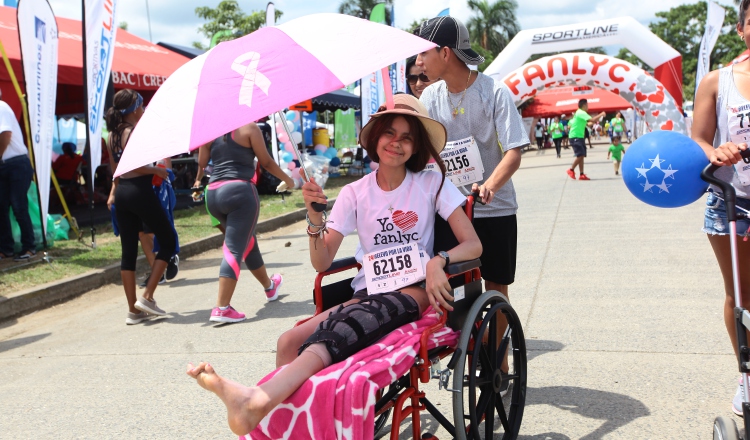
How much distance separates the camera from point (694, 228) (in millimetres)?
8344

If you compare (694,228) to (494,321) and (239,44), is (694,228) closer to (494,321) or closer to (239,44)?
(494,321)

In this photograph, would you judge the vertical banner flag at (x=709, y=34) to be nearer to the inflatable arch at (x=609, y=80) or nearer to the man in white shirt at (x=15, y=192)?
the inflatable arch at (x=609, y=80)

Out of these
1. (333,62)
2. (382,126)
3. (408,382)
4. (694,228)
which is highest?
(333,62)

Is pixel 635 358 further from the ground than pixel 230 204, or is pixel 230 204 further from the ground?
pixel 230 204

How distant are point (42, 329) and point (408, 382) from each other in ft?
14.3

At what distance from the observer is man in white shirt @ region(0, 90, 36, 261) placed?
317 inches

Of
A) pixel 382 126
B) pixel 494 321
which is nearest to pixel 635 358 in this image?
pixel 494 321

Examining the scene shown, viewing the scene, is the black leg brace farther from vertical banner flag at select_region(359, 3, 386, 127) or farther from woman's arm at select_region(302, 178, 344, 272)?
vertical banner flag at select_region(359, 3, 386, 127)

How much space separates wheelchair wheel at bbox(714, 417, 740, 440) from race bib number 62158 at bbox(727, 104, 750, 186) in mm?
996

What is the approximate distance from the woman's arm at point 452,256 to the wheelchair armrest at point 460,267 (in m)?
0.02

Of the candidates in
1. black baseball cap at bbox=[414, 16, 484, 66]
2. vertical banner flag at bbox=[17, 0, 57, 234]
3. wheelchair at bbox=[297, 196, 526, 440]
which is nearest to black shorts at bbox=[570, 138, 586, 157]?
vertical banner flag at bbox=[17, 0, 57, 234]

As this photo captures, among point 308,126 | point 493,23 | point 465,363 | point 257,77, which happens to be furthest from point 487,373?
point 493,23

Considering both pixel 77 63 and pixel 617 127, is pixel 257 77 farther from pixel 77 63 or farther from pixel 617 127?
pixel 617 127

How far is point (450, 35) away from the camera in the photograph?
10.9ft
